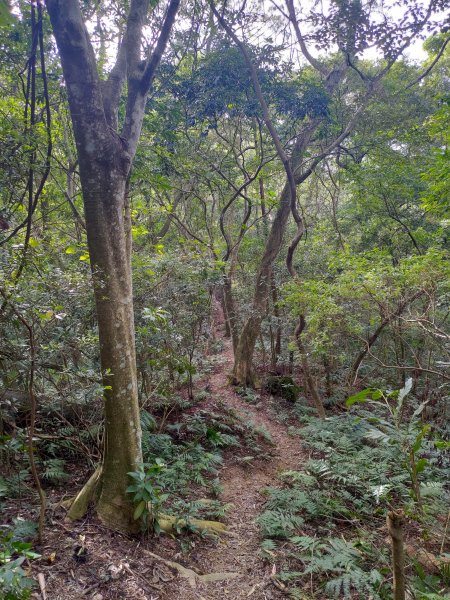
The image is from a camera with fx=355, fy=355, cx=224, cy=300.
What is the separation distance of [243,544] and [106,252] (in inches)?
150

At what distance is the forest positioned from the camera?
3.24m

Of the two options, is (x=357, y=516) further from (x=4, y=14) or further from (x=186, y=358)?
(x=4, y=14)

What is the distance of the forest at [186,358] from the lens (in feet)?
10.6

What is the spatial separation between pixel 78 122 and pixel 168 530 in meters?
4.49

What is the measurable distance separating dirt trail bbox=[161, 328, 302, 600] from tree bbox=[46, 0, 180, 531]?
943 millimetres

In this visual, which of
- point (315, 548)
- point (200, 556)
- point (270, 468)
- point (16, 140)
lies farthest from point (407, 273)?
point (16, 140)

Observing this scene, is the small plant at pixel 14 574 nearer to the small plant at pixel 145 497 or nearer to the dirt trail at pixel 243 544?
the small plant at pixel 145 497

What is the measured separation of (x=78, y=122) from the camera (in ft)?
11.8

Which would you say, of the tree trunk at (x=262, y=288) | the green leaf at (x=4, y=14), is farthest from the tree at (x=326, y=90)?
the green leaf at (x=4, y=14)

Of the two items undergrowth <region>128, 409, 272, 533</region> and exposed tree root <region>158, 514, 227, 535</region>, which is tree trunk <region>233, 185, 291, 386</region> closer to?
undergrowth <region>128, 409, 272, 533</region>

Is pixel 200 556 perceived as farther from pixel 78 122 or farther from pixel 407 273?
pixel 407 273

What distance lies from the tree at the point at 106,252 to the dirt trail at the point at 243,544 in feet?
3.09

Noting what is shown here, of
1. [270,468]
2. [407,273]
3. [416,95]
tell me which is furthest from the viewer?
[416,95]

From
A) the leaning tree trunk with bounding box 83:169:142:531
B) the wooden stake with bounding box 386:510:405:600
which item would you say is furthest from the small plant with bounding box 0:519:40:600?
the wooden stake with bounding box 386:510:405:600
